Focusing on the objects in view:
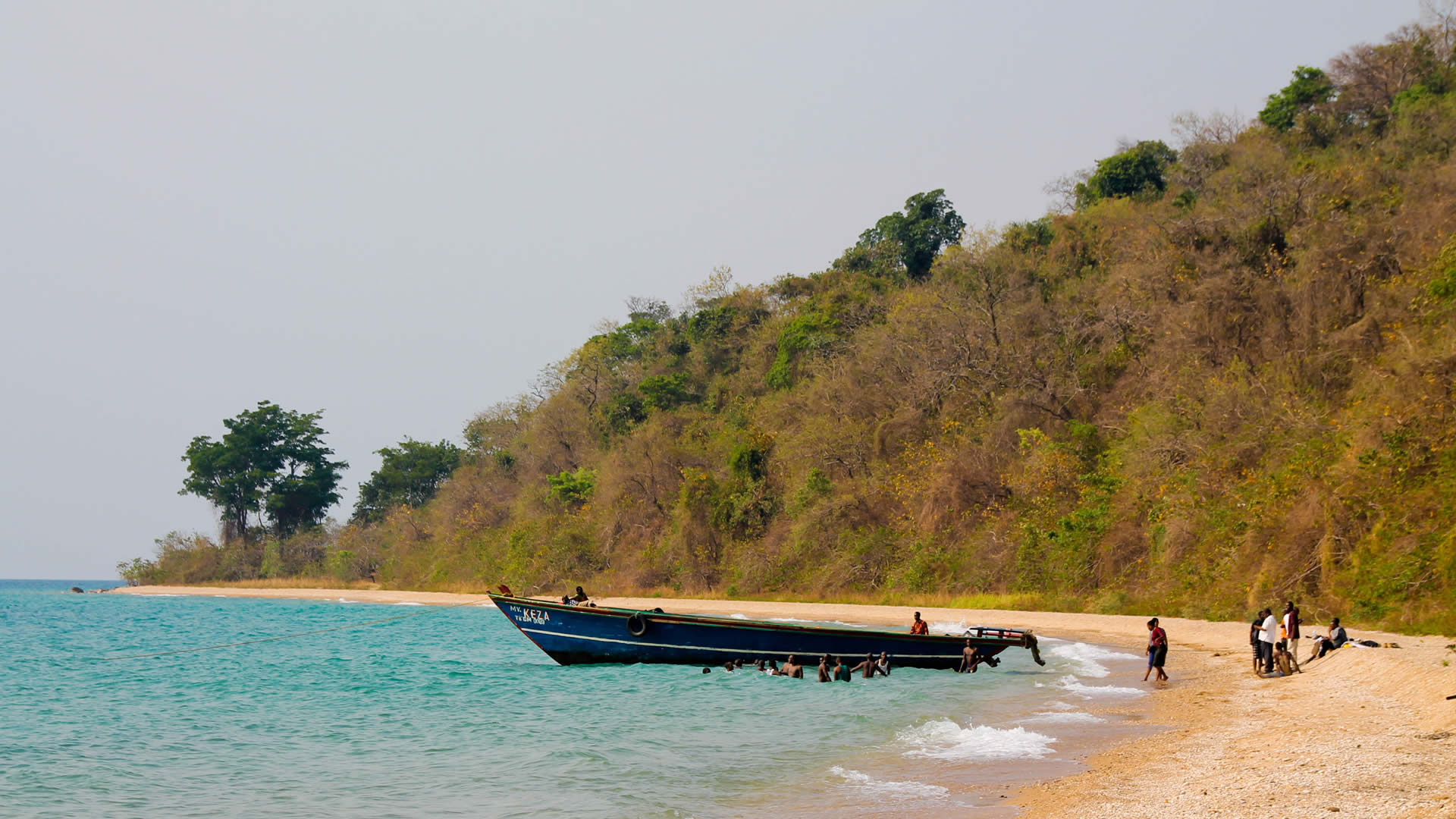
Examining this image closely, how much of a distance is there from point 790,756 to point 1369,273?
27146 millimetres

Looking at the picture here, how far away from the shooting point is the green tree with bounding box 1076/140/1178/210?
49.0 m

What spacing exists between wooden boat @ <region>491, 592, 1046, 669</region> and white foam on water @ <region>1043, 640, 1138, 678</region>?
2.94ft

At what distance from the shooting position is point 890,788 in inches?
421

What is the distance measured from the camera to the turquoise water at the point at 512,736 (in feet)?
37.1

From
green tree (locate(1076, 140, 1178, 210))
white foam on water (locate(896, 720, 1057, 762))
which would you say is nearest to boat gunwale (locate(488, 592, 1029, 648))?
white foam on water (locate(896, 720, 1057, 762))

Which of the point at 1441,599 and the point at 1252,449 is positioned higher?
the point at 1252,449

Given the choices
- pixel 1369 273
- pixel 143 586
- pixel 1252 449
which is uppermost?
pixel 1369 273

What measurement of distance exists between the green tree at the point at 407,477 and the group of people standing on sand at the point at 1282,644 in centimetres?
7016

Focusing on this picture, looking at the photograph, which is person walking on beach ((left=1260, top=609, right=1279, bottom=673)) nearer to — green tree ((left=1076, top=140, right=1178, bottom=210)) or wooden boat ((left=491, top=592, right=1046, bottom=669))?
wooden boat ((left=491, top=592, right=1046, bottom=669))

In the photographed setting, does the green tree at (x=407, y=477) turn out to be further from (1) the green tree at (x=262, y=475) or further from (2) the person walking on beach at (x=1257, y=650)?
(2) the person walking on beach at (x=1257, y=650)

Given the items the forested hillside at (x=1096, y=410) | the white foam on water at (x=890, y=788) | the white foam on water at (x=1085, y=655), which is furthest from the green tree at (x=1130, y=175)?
the white foam on water at (x=890, y=788)

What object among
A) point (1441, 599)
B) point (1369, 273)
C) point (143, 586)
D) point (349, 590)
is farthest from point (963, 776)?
point (143, 586)

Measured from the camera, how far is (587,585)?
2000 inches

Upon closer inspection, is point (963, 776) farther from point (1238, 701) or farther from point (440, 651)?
point (440, 651)
